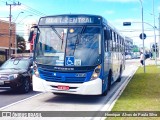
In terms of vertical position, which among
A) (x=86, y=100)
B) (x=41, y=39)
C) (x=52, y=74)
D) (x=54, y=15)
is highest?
(x=54, y=15)

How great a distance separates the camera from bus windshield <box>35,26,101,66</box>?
38.6 feet

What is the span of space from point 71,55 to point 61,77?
886 mm

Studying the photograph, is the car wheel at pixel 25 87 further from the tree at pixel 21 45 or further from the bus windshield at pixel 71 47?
the tree at pixel 21 45

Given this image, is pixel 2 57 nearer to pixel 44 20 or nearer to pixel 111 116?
pixel 44 20

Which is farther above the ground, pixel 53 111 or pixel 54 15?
pixel 54 15

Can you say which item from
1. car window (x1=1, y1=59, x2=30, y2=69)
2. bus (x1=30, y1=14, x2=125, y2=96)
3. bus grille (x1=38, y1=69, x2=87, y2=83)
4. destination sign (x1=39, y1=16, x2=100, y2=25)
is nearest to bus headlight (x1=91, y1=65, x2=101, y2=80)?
bus (x1=30, y1=14, x2=125, y2=96)

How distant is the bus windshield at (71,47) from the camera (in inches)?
463

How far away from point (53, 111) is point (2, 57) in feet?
→ 174

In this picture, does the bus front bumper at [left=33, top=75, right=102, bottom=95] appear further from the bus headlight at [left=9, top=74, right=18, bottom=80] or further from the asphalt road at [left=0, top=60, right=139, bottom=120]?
the bus headlight at [left=9, top=74, right=18, bottom=80]

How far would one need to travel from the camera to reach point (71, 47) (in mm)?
11859

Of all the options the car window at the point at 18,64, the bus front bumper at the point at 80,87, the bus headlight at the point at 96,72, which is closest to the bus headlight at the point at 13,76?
the car window at the point at 18,64

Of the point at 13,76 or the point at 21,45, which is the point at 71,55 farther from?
the point at 21,45

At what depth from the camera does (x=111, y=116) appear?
30.5 ft

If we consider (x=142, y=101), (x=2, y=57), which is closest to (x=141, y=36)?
(x=142, y=101)
